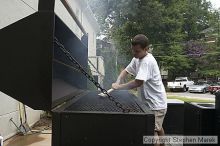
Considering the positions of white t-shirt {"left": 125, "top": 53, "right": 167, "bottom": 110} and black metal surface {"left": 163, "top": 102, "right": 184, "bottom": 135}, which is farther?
black metal surface {"left": 163, "top": 102, "right": 184, "bottom": 135}

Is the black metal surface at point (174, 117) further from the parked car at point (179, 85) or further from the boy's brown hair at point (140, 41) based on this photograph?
the parked car at point (179, 85)

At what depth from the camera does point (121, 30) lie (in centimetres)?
3600

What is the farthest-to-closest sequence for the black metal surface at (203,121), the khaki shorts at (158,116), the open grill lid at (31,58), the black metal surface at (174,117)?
the black metal surface at (174,117)
the khaki shorts at (158,116)
the black metal surface at (203,121)
the open grill lid at (31,58)

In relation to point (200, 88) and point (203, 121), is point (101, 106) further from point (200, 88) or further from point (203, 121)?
point (200, 88)

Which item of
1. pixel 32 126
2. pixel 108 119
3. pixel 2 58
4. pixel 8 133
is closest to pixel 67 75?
pixel 2 58

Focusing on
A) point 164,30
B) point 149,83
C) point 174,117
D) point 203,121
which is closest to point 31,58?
point 149,83

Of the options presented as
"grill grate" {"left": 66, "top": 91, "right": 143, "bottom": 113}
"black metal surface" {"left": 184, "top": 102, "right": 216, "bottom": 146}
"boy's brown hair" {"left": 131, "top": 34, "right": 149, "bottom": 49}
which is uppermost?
"boy's brown hair" {"left": 131, "top": 34, "right": 149, "bottom": 49}

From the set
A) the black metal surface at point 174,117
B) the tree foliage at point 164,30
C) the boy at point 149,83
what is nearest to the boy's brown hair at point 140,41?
the boy at point 149,83

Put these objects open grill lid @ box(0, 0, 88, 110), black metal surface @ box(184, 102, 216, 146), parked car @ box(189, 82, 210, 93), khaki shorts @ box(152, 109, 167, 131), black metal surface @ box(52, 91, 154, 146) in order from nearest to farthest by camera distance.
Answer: black metal surface @ box(52, 91, 154, 146), open grill lid @ box(0, 0, 88, 110), black metal surface @ box(184, 102, 216, 146), khaki shorts @ box(152, 109, 167, 131), parked car @ box(189, 82, 210, 93)

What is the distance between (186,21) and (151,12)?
8.47 meters

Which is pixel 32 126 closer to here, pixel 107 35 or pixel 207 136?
pixel 207 136

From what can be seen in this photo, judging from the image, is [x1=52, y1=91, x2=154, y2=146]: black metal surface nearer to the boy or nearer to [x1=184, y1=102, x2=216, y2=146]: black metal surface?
the boy

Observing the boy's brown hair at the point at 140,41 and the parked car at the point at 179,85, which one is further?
the parked car at the point at 179,85

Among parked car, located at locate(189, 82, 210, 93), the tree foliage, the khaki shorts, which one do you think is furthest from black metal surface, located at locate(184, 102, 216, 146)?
the tree foliage
